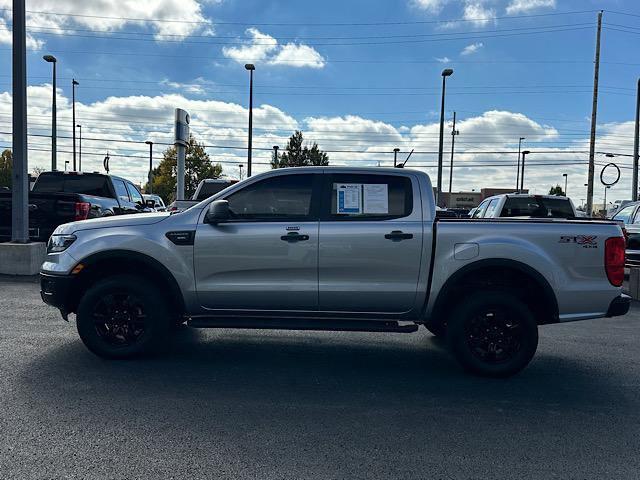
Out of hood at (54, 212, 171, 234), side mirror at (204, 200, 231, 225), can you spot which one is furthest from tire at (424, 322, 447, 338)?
hood at (54, 212, 171, 234)

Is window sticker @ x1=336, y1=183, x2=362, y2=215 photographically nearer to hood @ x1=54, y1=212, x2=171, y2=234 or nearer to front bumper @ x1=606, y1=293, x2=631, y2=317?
hood @ x1=54, y1=212, x2=171, y2=234

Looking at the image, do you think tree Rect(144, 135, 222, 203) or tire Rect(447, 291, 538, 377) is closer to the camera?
tire Rect(447, 291, 538, 377)

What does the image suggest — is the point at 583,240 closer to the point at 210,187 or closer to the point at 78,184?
the point at 78,184

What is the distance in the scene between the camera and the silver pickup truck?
182 inches

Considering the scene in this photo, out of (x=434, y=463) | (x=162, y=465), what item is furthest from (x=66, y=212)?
(x=434, y=463)

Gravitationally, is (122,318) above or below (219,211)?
below

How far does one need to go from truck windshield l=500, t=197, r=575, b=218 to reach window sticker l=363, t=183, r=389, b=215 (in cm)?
667

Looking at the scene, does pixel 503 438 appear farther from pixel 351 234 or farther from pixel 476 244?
pixel 351 234

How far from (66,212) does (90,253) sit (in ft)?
19.2

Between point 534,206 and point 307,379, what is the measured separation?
7958 millimetres

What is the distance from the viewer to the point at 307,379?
4.54 meters

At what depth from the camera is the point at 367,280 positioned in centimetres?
470

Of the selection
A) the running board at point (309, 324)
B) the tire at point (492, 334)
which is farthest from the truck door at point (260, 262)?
the tire at point (492, 334)

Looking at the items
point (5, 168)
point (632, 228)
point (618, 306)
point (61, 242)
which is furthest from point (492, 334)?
point (5, 168)
